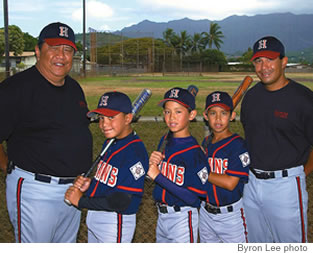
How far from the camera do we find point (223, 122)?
247 centimetres

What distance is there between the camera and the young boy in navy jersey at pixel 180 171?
218cm

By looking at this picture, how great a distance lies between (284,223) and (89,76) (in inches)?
1470

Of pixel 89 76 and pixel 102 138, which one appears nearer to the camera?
pixel 102 138

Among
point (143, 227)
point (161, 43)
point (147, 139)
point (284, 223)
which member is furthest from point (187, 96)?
point (161, 43)

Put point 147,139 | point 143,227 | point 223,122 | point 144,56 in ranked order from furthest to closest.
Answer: point 144,56, point 147,139, point 143,227, point 223,122

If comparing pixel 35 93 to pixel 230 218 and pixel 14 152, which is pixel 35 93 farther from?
pixel 230 218

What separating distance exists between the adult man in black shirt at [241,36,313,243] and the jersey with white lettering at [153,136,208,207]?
1.75 ft

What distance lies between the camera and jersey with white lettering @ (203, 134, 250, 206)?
2.40m

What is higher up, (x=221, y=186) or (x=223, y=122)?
(x=223, y=122)

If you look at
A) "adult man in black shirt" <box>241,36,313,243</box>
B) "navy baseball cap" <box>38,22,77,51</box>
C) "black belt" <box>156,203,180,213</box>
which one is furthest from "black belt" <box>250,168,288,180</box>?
"navy baseball cap" <box>38,22,77,51</box>

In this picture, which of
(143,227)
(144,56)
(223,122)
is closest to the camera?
(223,122)

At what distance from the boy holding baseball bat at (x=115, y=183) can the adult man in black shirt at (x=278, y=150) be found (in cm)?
88

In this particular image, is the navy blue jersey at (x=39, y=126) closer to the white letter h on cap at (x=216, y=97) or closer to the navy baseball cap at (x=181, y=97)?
the navy baseball cap at (x=181, y=97)

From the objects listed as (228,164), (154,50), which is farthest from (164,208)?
(154,50)
